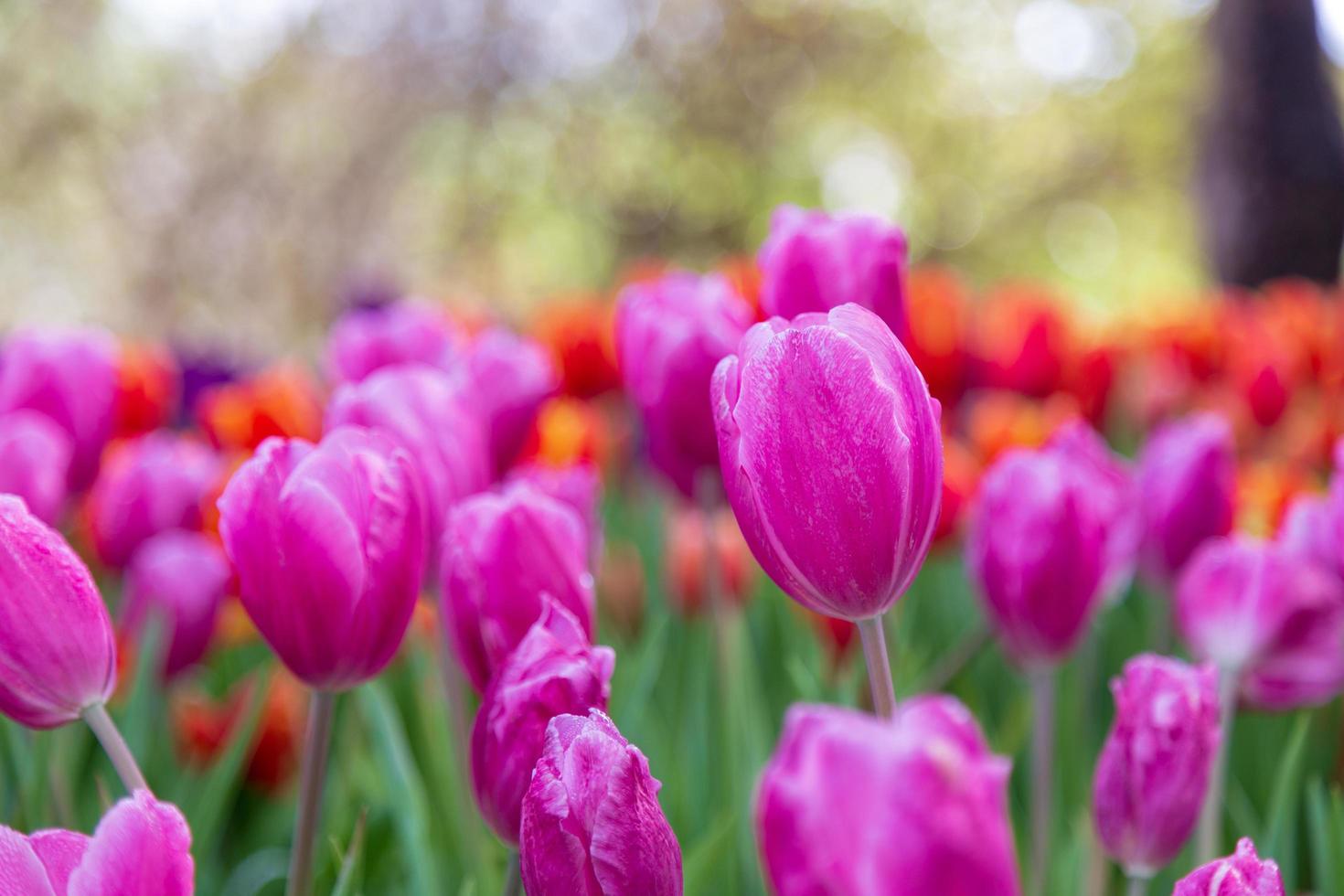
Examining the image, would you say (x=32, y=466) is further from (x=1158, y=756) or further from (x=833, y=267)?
(x=1158, y=756)

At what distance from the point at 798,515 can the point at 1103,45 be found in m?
15.3

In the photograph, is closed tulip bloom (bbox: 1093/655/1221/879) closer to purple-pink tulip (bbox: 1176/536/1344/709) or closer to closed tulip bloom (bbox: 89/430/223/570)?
purple-pink tulip (bbox: 1176/536/1344/709)

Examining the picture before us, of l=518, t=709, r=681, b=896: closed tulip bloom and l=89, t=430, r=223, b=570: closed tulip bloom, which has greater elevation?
l=518, t=709, r=681, b=896: closed tulip bloom

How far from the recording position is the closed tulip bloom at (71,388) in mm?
979

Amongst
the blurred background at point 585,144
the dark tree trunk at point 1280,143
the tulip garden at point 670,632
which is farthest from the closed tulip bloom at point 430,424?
the dark tree trunk at point 1280,143

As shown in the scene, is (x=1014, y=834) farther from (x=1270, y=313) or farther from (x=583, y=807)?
(x=1270, y=313)

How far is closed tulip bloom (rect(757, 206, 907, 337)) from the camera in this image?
549 mm

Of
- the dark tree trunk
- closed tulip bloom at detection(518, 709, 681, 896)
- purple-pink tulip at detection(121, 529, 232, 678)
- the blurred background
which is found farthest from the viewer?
the blurred background

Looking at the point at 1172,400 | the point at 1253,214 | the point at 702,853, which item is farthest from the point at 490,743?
the point at 1253,214

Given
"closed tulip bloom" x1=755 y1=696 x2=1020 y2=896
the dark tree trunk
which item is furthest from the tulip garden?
the dark tree trunk

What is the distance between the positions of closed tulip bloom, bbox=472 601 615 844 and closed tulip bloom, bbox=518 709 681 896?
1.8 inches

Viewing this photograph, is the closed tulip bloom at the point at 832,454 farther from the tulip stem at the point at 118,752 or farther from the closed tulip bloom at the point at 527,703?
the tulip stem at the point at 118,752

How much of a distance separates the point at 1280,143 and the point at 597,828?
17.8 ft

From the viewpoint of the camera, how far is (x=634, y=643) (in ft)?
4.34
